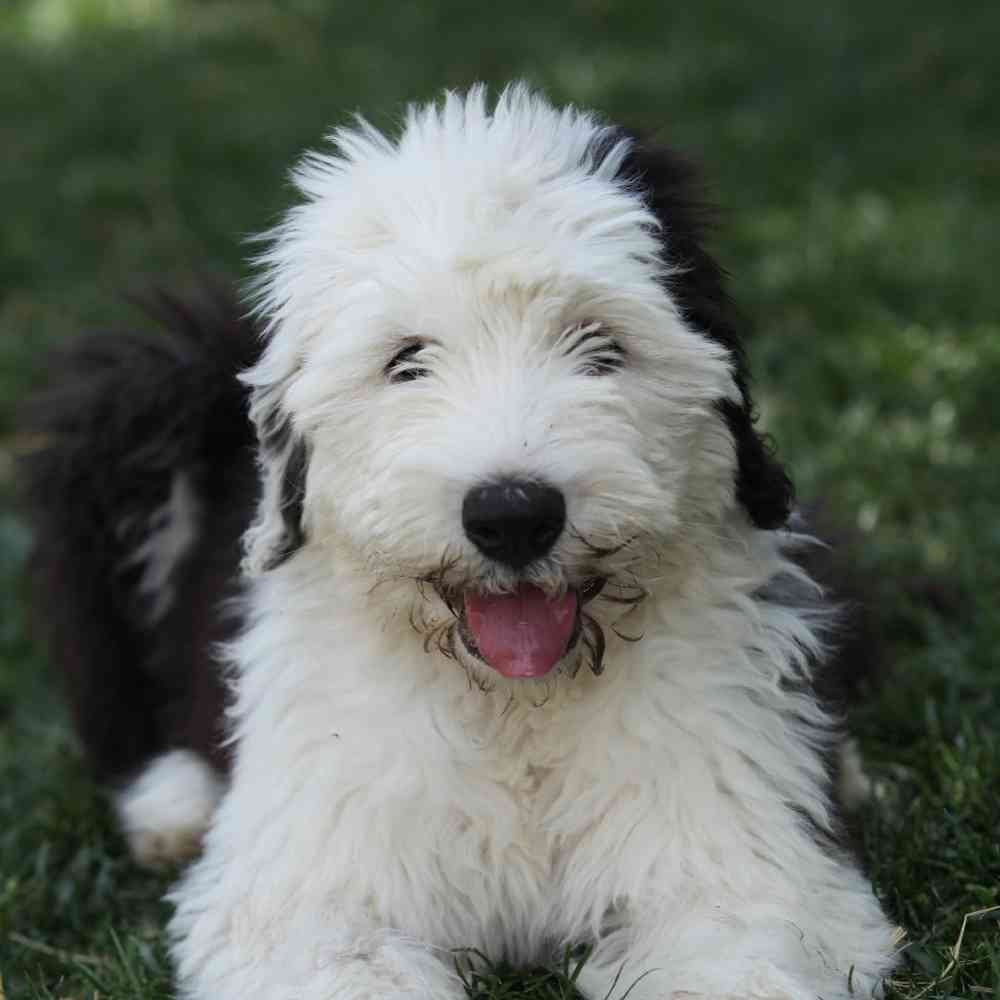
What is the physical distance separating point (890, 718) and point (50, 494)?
2.18 metres

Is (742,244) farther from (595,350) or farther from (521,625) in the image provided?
(521,625)

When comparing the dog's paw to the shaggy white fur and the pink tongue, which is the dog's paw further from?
the pink tongue

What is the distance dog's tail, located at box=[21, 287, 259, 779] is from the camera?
4.14 meters

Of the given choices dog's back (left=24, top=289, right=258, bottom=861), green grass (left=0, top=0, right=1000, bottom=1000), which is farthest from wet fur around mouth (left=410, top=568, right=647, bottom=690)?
dog's back (left=24, top=289, right=258, bottom=861)

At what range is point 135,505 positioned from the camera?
4238 millimetres

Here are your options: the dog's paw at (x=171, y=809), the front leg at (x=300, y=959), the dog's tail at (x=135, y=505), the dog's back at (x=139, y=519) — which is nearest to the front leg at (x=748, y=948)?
the front leg at (x=300, y=959)

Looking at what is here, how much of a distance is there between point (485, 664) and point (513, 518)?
0.38 meters

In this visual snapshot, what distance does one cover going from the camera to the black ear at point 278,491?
9.80ft

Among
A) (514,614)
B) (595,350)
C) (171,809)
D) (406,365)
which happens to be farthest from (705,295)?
(171,809)

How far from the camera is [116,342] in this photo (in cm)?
439

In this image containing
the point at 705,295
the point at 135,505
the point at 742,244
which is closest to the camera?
the point at 705,295

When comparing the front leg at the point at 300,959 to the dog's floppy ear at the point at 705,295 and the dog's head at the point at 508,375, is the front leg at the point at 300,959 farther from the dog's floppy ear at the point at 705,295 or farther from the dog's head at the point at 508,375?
the dog's floppy ear at the point at 705,295

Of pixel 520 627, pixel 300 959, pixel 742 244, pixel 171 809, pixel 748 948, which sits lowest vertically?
pixel 171 809

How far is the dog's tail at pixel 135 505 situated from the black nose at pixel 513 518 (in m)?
1.51
